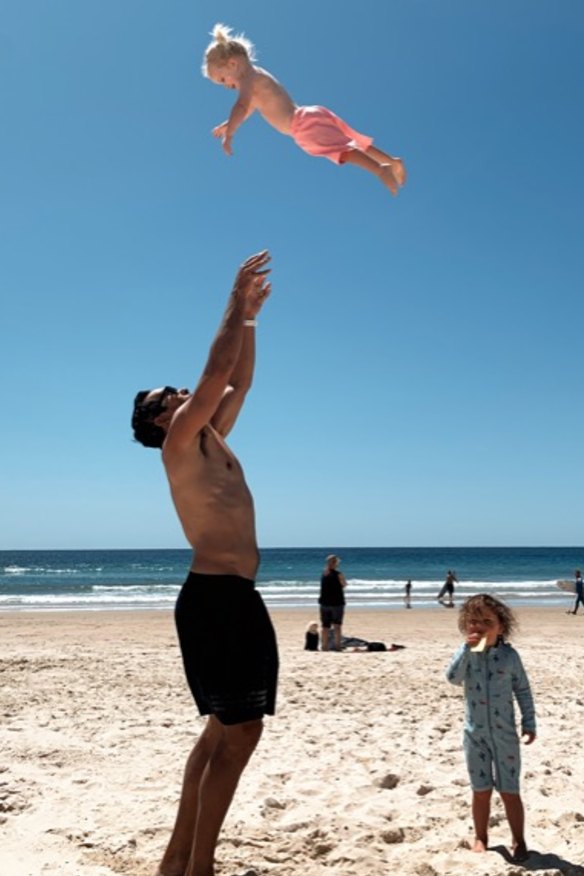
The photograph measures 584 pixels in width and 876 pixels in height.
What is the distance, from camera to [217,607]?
10.4 feet

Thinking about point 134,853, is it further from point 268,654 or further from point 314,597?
point 314,597

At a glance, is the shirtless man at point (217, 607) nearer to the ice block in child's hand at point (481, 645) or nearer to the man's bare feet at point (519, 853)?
the ice block in child's hand at point (481, 645)

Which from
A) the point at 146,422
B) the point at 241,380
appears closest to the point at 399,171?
the point at 241,380

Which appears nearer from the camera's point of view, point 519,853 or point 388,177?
point 388,177

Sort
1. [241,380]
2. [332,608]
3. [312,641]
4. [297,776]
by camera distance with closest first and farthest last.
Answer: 1. [241,380]
2. [297,776]
3. [332,608]
4. [312,641]

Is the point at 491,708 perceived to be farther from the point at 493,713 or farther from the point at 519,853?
the point at 519,853

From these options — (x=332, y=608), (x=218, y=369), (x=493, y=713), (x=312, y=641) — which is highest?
(x=218, y=369)

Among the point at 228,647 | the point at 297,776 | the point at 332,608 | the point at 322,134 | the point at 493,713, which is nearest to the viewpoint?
the point at 228,647

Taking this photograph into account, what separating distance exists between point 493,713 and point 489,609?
1.68ft

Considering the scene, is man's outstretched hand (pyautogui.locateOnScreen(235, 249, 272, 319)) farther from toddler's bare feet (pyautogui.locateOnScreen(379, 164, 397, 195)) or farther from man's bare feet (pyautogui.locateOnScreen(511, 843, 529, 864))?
man's bare feet (pyautogui.locateOnScreen(511, 843, 529, 864))

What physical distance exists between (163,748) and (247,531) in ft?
11.6

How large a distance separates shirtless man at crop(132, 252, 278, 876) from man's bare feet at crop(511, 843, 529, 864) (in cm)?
156

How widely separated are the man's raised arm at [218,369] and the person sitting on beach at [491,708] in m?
1.94

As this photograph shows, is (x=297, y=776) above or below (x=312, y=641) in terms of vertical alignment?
above
